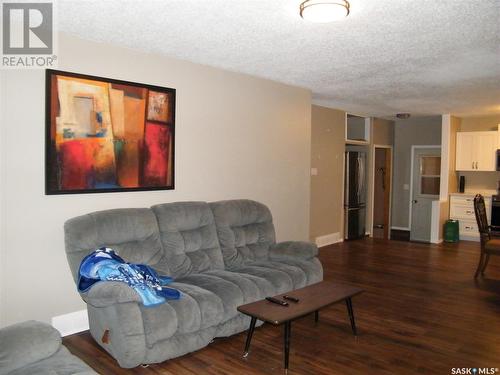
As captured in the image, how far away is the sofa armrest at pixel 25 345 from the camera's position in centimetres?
196

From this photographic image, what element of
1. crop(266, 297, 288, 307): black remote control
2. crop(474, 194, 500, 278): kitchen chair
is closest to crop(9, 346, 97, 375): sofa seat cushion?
crop(266, 297, 288, 307): black remote control

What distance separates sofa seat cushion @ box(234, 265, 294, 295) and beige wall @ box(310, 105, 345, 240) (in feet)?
10.9

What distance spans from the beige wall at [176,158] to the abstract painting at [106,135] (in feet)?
0.27

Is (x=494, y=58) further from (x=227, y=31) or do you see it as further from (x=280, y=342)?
(x=280, y=342)

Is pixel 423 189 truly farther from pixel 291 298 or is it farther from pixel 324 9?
pixel 324 9

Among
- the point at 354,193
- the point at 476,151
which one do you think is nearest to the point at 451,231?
Answer: the point at 476,151

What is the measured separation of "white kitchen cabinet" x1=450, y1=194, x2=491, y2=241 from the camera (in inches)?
319

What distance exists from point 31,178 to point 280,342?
2.33 meters

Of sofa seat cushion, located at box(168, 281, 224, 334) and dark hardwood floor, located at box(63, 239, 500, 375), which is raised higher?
sofa seat cushion, located at box(168, 281, 224, 334)

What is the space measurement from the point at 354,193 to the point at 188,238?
16.6ft

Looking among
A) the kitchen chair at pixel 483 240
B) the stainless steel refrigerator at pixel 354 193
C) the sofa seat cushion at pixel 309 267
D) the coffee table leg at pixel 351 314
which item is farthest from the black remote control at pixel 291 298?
the stainless steel refrigerator at pixel 354 193

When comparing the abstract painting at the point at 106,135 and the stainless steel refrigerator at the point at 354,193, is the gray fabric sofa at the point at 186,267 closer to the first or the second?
the abstract painting at the point at 106,135

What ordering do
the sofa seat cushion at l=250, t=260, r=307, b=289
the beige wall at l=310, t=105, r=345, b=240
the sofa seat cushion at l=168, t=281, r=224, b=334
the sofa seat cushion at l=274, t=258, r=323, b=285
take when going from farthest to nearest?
the beige wall at l=310, t=105, r=345, b=240 → the sofa seat cushion at l=274, t=258, r=323, b=285 → the sofa seat cushion at l=250, t=260, r=307, b=289 → the sofa seat cushion at l=168, t=281, r=224, b=334

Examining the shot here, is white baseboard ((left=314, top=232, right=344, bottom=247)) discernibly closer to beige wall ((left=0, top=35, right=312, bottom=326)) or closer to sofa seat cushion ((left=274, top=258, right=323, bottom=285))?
beige wall ((left=0, top=35, right=312, bottom=326))
